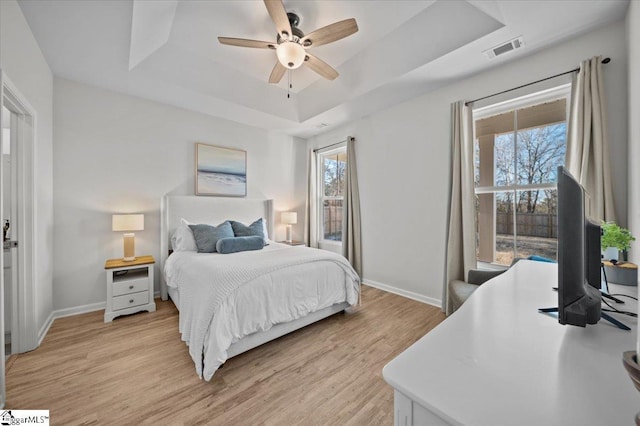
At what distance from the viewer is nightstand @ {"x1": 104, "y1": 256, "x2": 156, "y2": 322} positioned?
269 cm

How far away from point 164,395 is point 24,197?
210 cm

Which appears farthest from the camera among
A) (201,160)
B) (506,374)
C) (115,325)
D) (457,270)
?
(201,160)

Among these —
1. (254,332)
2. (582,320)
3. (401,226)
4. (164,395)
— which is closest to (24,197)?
(164,395)

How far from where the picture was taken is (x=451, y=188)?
2.85m

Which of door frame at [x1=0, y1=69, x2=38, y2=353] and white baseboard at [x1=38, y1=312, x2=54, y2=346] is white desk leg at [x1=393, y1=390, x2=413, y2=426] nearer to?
door frame at [x1=0, y1=69, x2=38, y2=353]

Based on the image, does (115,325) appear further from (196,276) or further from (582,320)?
(582,320)

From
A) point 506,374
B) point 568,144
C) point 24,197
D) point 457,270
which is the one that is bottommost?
point 457,270

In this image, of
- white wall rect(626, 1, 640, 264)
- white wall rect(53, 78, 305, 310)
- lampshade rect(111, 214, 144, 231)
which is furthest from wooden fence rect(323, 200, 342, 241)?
white wall rect(626, 1, 640, 264)

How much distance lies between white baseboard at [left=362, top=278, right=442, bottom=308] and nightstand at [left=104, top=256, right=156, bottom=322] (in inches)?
116

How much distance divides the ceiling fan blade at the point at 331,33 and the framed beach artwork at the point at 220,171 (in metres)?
2.32

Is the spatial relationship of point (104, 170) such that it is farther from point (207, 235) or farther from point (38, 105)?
point (207, 235)

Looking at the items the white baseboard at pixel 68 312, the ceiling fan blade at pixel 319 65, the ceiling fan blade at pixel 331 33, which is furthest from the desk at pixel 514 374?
the white baseboard at pixel 68 312

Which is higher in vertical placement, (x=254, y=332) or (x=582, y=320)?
(x=582, y=320)

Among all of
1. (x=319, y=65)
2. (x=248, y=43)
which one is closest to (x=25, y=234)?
(x=248, y=43)
